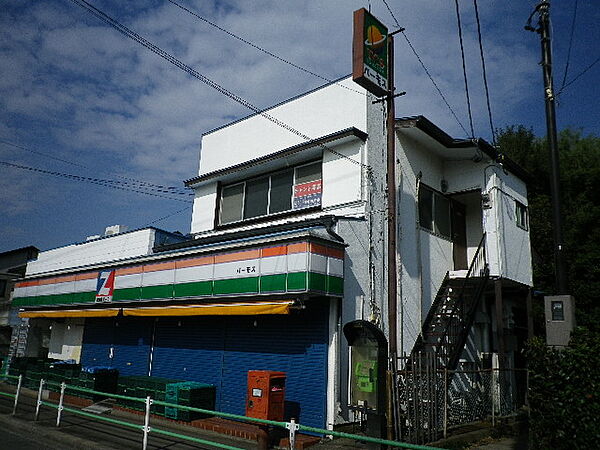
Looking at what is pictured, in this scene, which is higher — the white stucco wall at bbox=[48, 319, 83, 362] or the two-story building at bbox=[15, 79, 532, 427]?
the two-story building at bbox=[15, 79, 532, 427]

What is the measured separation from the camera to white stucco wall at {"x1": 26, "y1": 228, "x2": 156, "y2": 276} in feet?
59.8

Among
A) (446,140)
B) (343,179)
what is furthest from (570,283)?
(343,179)

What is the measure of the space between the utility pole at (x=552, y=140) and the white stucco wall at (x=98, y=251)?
13836mm

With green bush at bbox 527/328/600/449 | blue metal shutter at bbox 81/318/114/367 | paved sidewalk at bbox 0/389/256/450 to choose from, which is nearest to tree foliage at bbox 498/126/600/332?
green bush at bbox 527/328/600/449

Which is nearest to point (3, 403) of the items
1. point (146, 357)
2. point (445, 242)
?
point (146, 357)

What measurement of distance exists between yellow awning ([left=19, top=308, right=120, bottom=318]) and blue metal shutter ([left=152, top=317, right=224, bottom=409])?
5.63 ft

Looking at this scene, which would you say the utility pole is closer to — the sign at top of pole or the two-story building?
the sign at top of pole

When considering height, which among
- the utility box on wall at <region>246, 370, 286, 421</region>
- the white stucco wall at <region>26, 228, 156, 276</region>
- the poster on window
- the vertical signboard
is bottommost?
the utility box on wall at <region>246, 370, 286, 421</region>

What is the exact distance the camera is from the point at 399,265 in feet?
43.0

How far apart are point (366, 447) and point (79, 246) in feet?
55.2

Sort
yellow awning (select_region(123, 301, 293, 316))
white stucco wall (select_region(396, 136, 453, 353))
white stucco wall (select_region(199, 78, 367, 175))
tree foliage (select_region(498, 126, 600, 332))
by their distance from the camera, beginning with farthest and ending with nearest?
tree foliage (select_region(498, 126, 600, 332))
white stucco wall (select_region(199, 78, 367, 175))
white stucco wall (select_region(396, 136, 453, 353))
yellow awning (select_region(123, 301, 293, 316))

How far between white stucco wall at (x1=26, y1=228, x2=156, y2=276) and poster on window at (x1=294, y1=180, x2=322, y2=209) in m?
6.68

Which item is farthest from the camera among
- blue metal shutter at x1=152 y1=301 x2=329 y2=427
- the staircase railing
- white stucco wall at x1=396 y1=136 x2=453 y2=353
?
white stucco wall at x1=396 y1=136 x2=453 y2=353

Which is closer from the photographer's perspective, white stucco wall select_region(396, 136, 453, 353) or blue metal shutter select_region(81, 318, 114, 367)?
white stucco wall select_region(396, 136, 453, 353)
